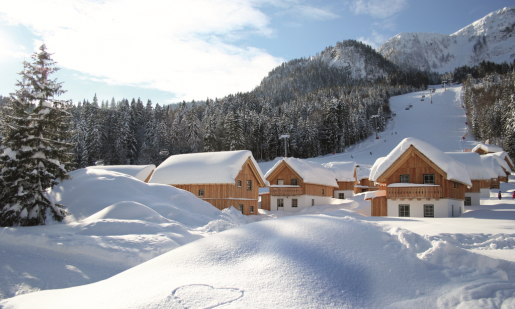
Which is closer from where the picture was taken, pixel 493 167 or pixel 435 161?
pixel 435 161

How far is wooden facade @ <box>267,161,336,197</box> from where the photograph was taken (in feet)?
129

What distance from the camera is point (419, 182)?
2725 centimetres

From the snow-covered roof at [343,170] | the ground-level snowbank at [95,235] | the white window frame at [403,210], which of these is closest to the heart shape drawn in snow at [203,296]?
the ground-level snowbank at [95,235]

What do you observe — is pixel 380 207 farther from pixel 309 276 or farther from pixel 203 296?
pixel 203 296

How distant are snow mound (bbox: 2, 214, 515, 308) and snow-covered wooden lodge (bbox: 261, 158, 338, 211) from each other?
1266 inches

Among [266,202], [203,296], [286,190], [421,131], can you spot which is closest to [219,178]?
[286,190]

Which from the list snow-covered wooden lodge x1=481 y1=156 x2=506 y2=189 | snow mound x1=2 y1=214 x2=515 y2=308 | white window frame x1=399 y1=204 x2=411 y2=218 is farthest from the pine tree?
snow-covered wooden lodge x1=481 y1=156 x2=506 y2=189

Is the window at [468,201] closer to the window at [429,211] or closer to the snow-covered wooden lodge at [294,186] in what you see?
the window at [429,211]

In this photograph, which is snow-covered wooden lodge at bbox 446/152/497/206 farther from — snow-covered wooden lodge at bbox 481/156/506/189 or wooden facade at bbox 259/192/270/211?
wooden facade at bbox 259/192/270/211

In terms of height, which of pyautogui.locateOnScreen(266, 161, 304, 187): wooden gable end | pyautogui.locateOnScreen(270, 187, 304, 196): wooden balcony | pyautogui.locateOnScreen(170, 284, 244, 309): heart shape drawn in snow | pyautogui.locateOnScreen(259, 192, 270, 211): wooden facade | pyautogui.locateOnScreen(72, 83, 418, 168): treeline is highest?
pyautogui.locateOnScreen(72, 83, 418, 168): treeline

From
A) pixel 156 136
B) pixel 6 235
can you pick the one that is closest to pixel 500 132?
pixel 156 136

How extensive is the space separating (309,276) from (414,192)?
24.1m

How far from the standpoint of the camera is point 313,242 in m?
6.73

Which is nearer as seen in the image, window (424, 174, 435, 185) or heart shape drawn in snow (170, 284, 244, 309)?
heart shape drawn in snow (170, 284, 244, 309)
